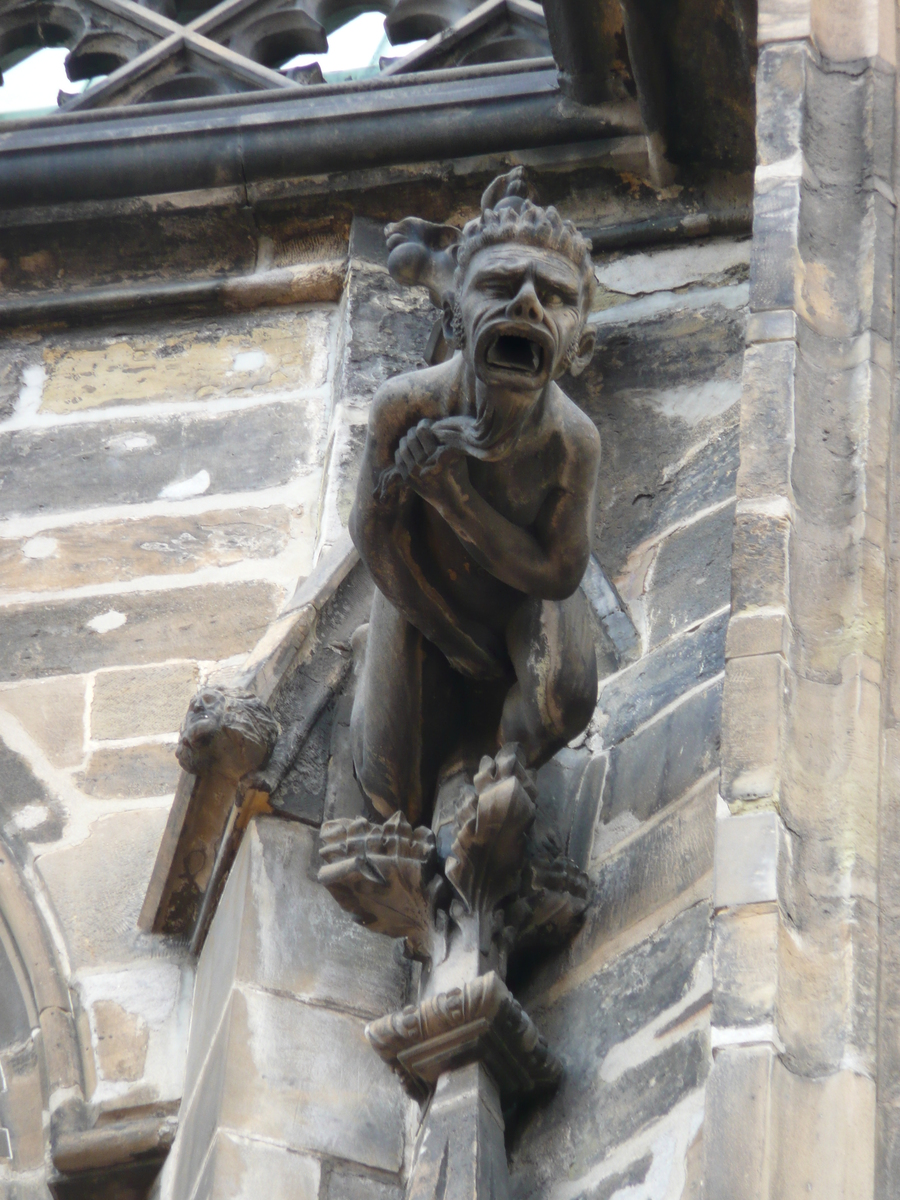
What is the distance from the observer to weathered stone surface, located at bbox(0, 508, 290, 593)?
415 centimetres

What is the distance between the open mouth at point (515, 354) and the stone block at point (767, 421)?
28 cm

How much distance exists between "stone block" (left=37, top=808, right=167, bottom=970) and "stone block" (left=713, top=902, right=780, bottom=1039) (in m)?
1.48

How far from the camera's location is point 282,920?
3.28 meters

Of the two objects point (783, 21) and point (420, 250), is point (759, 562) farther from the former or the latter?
point (783, 21)

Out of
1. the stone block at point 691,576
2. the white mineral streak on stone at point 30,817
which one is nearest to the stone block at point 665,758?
the stone block at point 691,576

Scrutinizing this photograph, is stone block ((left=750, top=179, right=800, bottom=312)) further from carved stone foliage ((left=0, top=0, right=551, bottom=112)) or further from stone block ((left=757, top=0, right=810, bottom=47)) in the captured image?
carved stone foliage ((left=0, top=0, right=551, bottom=112))

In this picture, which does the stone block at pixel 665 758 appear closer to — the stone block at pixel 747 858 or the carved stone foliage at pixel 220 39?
the stone block at pixel 747 858

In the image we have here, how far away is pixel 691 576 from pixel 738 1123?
150 cm

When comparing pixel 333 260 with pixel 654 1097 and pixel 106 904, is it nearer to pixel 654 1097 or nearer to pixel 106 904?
pixel 106 904

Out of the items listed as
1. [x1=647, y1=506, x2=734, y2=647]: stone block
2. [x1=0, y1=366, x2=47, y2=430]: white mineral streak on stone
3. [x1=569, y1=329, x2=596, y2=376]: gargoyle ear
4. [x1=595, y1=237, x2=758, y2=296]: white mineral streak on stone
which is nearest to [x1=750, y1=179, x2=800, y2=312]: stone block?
[x1=569, y1=329, x2=596, y2=376]: gargoyle ear

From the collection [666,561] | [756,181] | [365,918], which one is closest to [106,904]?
[365,918]

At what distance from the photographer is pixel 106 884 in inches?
146

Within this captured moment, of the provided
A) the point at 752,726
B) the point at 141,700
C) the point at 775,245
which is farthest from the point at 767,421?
the point at 141,700

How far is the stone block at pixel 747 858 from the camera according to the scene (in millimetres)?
2381
